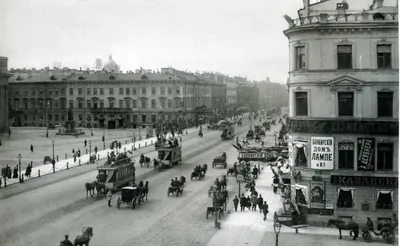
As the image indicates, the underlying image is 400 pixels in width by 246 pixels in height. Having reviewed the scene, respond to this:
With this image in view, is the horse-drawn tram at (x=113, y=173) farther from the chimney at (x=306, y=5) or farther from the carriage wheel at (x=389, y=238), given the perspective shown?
the carriage wheel at (x=389, y=238)

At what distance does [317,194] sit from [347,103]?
14.2ft

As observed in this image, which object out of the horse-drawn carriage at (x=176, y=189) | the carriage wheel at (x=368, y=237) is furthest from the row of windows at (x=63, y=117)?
the carriage wheel at (x=368, y=237)

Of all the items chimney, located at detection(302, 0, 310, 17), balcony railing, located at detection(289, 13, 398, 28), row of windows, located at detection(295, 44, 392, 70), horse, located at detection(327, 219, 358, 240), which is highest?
chimney, located at detection(302, 0, 310, 17)

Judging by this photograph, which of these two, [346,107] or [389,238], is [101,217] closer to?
[346,107]

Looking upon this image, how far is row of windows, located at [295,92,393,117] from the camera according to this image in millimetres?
20281

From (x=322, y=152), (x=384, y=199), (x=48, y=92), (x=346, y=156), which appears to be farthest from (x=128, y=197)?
(x=48, y=92)

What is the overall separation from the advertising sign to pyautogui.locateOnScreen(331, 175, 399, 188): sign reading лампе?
600 millimetres

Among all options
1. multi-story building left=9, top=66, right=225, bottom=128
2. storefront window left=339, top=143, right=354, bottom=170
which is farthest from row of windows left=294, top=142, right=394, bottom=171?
multi-story building left=9, top=66, right=225, bottom=128

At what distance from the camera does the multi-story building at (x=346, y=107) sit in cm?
2025

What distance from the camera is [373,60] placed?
20.4 metres

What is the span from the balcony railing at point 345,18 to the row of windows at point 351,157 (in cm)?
535

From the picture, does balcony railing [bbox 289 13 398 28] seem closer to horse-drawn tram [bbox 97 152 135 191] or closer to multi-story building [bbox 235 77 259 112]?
horse-drawn tram [bbox 97 152 135 191]

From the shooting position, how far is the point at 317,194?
21703 millimetres

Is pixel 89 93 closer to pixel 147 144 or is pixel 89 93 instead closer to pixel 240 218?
pixel 147 144
